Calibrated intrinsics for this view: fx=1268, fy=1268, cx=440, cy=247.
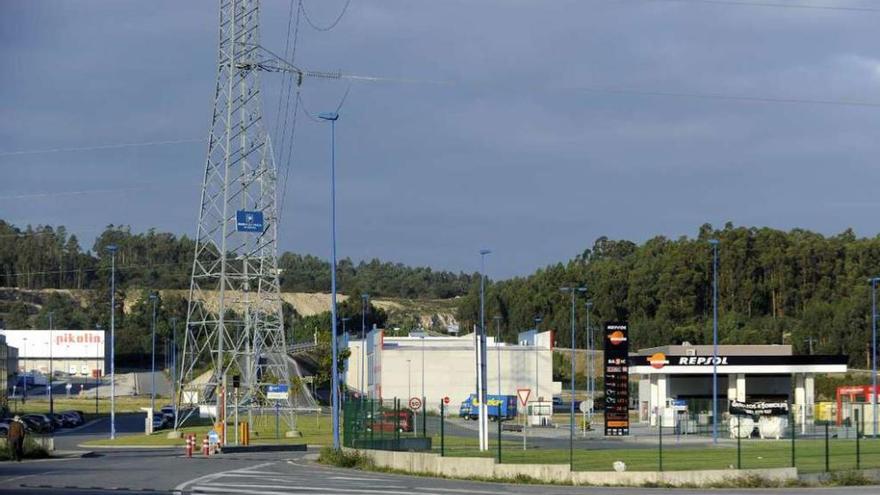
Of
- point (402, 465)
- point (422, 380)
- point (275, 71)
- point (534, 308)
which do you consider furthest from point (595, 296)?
point (402, 465)

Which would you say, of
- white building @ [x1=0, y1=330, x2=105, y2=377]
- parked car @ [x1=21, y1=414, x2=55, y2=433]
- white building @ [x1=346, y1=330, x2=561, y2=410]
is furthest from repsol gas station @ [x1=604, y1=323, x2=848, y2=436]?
white building @ [x1=0, y1=330, x2=105, y2=377]

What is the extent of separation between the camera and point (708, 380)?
9369 centimetres

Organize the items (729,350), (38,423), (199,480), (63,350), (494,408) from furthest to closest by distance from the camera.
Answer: (63,350)
(729,350)
(494,408)
(38,423)
(199,480)

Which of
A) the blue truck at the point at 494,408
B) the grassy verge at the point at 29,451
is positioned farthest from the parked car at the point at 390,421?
the blue truck at the point at 494,408

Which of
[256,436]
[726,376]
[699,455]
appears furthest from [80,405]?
[699,455]

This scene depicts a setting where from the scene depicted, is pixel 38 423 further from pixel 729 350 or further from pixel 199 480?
pixel 729 350

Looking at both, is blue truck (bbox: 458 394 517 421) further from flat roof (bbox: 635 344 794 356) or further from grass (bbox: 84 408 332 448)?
grass (bbox: 84 408 332 448)

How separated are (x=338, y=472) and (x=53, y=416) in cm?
5503

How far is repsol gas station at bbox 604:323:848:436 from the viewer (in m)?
69.1

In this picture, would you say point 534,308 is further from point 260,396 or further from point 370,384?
point 260,396

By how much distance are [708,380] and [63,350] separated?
4024 inches

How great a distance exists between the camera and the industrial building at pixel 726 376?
86688 mm

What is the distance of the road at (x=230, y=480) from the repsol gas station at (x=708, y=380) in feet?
83.1

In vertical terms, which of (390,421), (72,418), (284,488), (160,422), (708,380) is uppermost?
(390,421)
